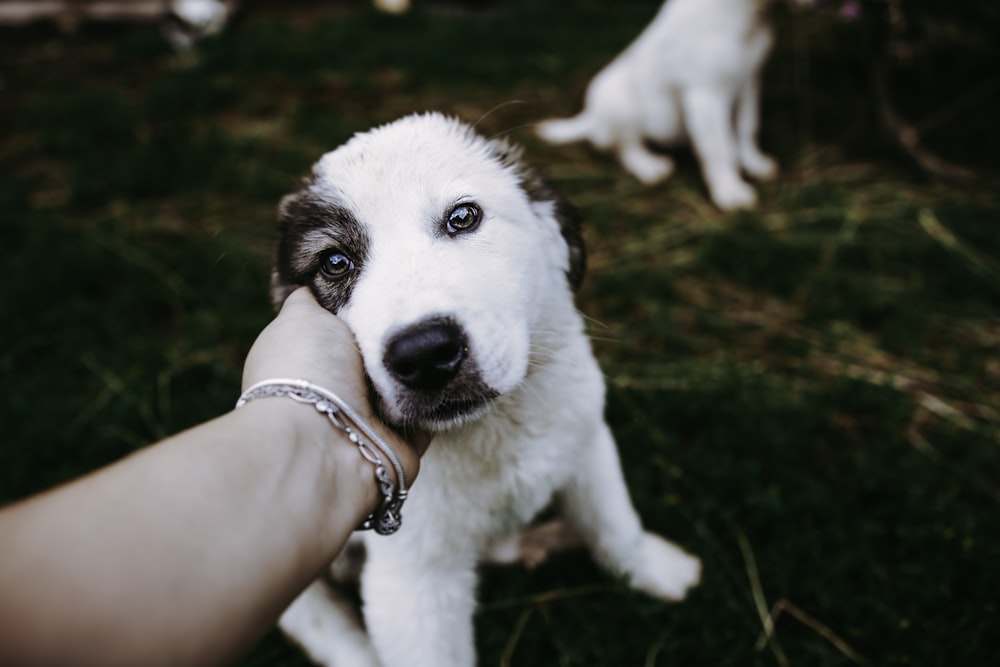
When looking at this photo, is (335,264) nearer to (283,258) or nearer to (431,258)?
(283,258)

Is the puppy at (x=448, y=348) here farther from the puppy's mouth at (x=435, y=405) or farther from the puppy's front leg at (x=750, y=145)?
the puppy's front leg at (x=750, y=145)

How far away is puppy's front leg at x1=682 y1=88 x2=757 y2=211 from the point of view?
3.83 metres

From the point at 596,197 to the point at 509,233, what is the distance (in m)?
2.66

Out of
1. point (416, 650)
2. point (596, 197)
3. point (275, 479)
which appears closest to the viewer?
point (275, 479)

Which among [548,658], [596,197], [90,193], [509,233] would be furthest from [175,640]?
[90,193]

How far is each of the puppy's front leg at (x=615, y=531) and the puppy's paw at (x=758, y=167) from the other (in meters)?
2.88

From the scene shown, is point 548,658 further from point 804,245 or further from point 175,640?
point 804,245

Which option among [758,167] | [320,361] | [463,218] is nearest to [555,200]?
[463,218]

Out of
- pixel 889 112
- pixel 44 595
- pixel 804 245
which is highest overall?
pixel 44 595

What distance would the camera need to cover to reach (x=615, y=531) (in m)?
1.92

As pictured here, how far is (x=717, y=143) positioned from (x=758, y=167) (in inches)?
17.0

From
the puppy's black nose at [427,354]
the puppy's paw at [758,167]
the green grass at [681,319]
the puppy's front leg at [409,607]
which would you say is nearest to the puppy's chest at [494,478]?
the puppy's front leg at [409,607]

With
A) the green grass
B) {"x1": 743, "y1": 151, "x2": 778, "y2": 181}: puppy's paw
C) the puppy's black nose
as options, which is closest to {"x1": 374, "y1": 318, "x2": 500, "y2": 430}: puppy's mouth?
the puppy's black nose

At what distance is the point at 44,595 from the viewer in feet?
2.29
